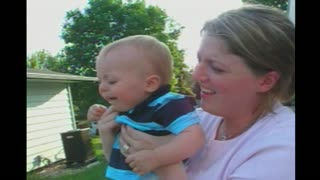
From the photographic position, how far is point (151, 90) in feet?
3.23

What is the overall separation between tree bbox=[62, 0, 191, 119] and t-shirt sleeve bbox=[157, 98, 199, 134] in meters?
6.03

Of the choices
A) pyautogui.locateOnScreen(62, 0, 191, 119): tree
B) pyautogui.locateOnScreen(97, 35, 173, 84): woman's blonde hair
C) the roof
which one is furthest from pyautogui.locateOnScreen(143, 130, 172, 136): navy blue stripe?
the roof

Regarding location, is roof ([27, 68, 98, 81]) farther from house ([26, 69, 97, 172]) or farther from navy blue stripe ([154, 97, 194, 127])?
navy blue stripe ([154, 97, 194, 127])

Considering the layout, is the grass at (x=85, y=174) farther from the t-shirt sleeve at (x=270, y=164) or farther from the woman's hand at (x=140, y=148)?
the t-shirt sleeve at (x=270, y=164)

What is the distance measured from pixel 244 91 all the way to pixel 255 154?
0.12 m

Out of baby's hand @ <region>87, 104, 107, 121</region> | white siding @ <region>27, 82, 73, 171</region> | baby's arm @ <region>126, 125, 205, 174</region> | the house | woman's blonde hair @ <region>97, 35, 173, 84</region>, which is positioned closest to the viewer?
baby's arm @ <region>126, 125, 205, 174</region>

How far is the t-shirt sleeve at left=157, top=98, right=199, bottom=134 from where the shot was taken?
0.93m

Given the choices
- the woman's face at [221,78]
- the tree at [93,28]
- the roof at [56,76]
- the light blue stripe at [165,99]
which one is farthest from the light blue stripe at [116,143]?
the roof at [56,76]

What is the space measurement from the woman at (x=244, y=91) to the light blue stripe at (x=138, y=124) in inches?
0.8

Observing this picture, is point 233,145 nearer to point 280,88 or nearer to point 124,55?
point 280,88

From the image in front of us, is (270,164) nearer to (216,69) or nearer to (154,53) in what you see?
(216,69)

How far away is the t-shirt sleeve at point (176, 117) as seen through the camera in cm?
93
